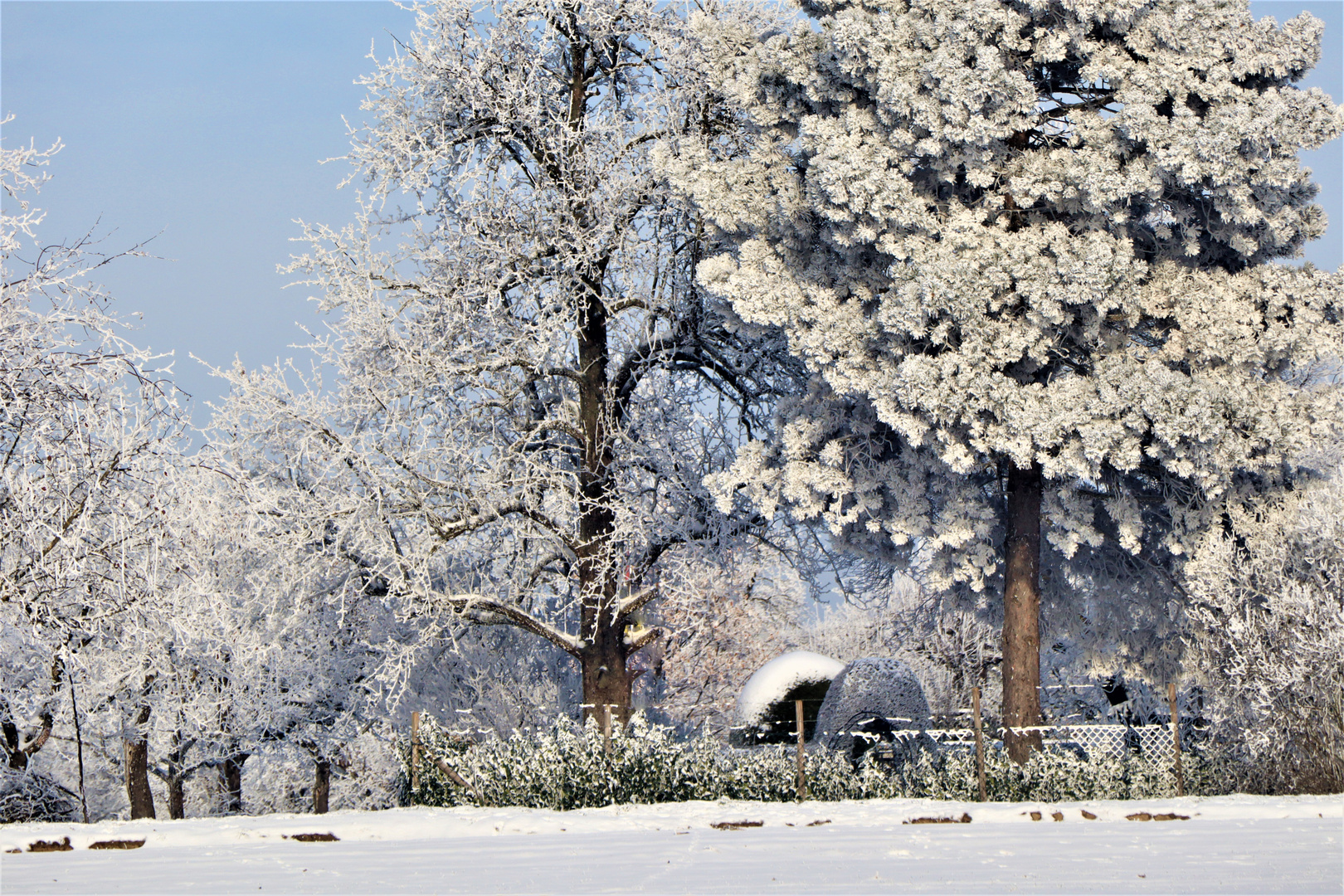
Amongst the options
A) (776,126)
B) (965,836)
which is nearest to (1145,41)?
(776,126)

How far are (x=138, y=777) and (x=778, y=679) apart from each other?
1102 cm

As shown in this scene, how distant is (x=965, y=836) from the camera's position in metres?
8.70

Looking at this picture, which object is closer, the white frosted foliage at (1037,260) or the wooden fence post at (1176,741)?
the wooden fence post at (1176,741)

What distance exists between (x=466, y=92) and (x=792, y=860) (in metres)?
12.3

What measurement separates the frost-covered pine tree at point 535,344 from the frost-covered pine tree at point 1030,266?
5.78 ft

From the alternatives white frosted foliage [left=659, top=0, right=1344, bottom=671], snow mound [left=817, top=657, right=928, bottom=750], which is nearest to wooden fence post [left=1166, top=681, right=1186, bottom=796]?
white frosted foliage [left=659, top=0, right=1344, bottom=671]

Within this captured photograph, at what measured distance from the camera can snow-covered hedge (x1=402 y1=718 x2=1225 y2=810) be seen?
1266 cm

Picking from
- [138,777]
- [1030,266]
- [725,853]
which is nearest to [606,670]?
[1030,266]

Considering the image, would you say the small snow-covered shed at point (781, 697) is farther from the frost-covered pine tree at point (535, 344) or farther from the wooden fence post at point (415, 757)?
the wooden fence post at point (415, 757)

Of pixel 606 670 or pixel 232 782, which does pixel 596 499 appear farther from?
pixel 232 782

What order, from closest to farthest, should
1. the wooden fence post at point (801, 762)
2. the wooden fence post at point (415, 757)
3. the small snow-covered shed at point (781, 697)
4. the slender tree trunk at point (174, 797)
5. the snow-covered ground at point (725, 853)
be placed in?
the snow-covered ground at point (725, 853) < the wooden fence post at point (801, 762) < the wooden fence post at point (415, 757) < the small snow-covered shed at point (781, 697) < the slender tree trunk at point (174, 797)

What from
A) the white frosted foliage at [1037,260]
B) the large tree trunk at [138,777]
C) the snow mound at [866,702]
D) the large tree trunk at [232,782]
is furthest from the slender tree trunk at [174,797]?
the white frosted foliage at [1037,260]

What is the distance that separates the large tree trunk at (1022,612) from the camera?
14195 millimetres

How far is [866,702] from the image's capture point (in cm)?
1631
